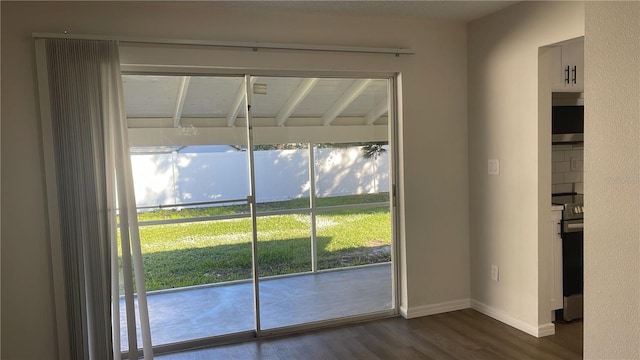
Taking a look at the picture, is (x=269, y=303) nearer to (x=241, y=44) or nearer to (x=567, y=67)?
(x=241, y=44)

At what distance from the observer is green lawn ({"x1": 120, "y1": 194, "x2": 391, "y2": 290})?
346cm

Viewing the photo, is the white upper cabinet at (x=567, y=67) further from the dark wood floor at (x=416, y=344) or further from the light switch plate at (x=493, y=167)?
the dark wood floor at (x=416, y=344)

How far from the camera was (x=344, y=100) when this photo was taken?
3.84 m

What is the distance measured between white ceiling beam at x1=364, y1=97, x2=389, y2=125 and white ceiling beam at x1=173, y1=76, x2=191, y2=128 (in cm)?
145

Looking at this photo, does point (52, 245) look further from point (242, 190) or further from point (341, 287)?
point (341, 287)

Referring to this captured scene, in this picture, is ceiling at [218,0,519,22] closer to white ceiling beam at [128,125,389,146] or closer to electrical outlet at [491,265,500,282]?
white ceiling beam at [128,125,389,146]

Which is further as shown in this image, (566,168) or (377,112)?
(566,168)

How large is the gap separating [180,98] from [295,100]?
0.86 meters

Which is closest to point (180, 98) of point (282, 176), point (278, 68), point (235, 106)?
point (235, 106)

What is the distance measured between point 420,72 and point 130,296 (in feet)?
9.16

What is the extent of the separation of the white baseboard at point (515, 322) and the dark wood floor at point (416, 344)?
0.15 feet

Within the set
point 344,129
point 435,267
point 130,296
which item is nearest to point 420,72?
point 344,129

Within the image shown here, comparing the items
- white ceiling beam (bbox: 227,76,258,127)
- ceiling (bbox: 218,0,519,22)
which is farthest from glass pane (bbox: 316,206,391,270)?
ceiling (bbox: 218,0,519,22)

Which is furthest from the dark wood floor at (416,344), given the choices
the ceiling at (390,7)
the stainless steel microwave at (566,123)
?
the ceiling at (390,7)
